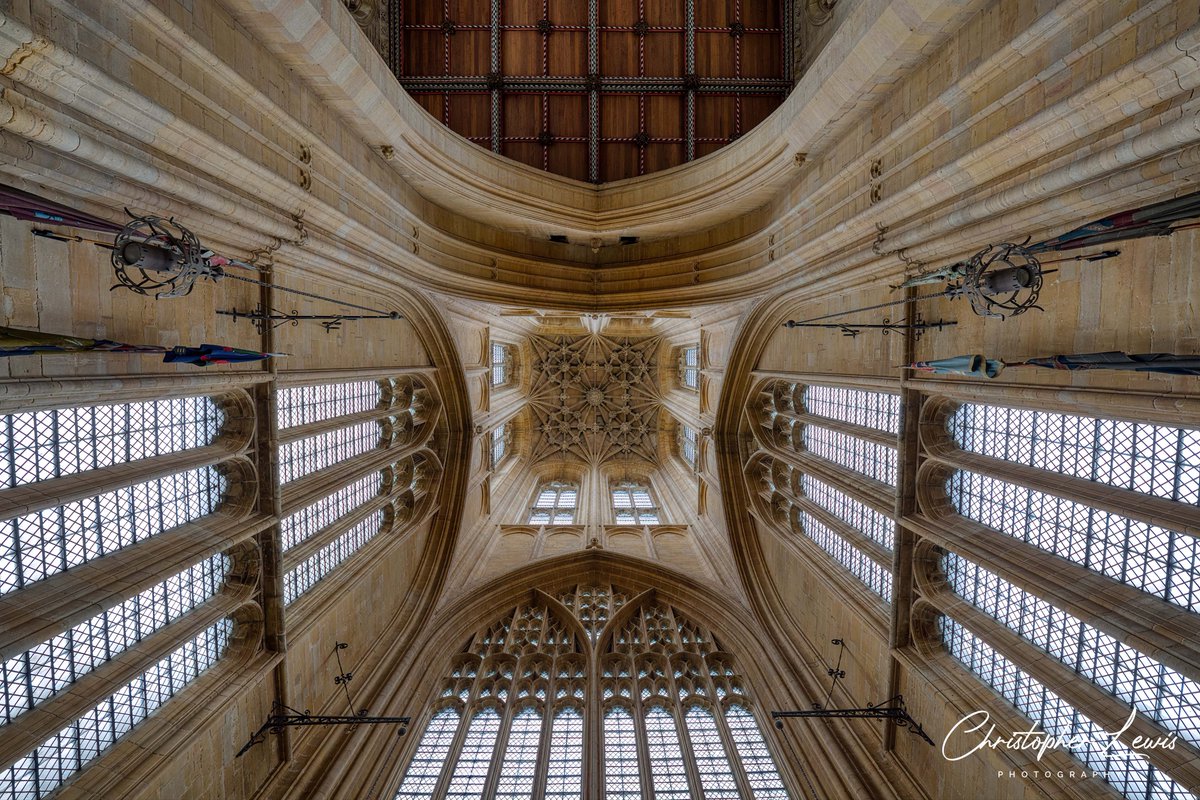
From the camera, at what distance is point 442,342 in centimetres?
1611

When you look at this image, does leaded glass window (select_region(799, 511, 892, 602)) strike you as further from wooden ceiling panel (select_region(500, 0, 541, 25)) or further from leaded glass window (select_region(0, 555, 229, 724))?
wooden ceiling panel (select_region(500, 0, 541, 25))

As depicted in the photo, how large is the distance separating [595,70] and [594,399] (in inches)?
549

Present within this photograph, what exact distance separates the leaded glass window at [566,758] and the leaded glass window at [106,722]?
6.14 meters

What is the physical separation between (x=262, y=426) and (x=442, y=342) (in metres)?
6.84

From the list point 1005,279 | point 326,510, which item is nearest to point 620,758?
point 326,510

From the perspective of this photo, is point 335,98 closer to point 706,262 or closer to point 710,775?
point 706,262

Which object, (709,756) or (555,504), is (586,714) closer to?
(709,756)

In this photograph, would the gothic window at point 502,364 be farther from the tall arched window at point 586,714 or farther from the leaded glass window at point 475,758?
the leaded glass window at point 475,758

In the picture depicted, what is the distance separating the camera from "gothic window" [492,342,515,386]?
22547mm

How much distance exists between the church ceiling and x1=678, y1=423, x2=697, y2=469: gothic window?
1.26 meters

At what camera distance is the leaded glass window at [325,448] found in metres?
11.2

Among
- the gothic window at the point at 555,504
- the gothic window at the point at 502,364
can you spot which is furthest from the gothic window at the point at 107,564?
the gothic window at the point at 502,364

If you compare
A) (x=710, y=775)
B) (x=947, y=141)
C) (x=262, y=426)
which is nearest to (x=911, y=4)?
(x=947, y=141)

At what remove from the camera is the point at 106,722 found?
24.5ft
